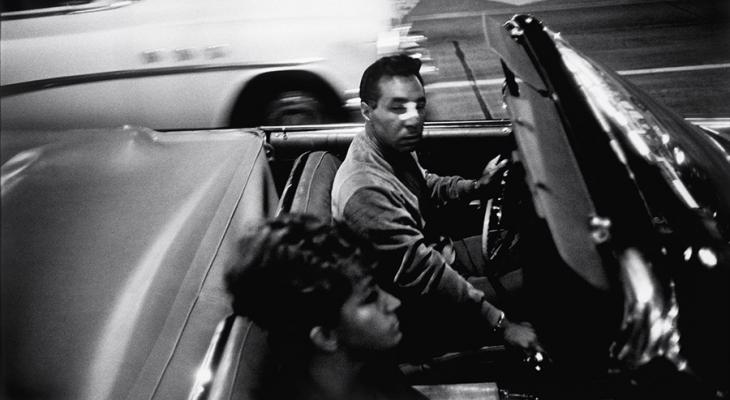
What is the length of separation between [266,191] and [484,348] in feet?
3.60

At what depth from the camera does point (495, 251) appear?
2.17 metres

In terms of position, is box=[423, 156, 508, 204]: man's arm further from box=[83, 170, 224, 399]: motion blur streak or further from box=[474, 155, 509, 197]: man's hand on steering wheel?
box=[83, 170, 224, 399]: motion blur streak

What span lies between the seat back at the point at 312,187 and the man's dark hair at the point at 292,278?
45 centimetres

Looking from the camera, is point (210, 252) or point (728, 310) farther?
point (210, 252)

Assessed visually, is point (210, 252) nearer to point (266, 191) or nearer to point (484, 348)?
point (266, 191)

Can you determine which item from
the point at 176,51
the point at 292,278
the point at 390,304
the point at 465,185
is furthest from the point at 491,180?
the point at 176,51

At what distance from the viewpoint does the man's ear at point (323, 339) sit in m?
1.32

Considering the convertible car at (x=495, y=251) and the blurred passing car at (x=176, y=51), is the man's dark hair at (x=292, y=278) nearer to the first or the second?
the convertible car at (x=495, y=251)

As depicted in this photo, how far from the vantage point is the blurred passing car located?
3.67 metres

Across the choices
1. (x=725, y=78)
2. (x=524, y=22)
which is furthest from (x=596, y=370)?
(x=725, y=78)

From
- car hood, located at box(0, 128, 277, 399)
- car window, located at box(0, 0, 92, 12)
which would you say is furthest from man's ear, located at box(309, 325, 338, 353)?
car window, located at box(0, 0, 92, 12)

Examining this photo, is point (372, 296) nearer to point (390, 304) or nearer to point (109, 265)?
point (390, 304)

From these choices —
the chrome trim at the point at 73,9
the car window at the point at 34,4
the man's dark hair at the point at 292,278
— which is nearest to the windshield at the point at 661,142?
the man's dark hair at the point at 292,278

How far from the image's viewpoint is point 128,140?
2223 mm
